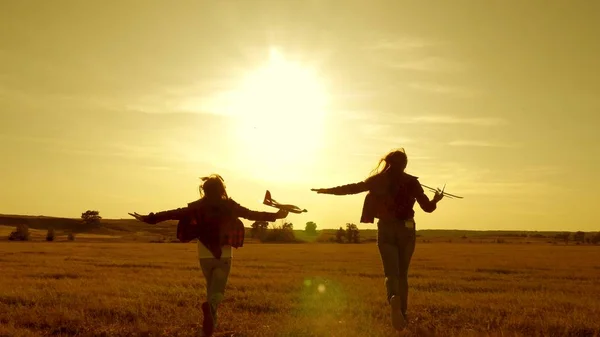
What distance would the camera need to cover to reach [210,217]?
796 cm

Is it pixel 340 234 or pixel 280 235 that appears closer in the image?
pixel 280 235

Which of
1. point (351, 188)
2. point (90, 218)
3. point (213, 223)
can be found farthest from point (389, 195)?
point (90, 218)

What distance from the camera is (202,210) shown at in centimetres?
802

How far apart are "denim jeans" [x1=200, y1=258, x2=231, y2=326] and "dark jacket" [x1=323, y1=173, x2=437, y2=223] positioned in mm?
1814

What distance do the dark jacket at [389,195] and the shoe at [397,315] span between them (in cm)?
112

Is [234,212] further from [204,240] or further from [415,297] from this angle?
[415,297]

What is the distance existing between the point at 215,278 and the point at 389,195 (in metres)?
2.59

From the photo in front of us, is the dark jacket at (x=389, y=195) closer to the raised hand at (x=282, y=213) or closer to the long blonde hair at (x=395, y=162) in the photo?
the long blonde hair at (x=395, y=162)

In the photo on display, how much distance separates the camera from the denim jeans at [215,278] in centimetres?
748

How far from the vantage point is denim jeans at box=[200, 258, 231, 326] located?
7475mm

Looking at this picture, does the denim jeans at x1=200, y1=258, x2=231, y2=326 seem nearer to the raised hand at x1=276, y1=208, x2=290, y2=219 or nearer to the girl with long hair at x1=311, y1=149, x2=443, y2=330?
the raised hand at x1=276, y1=208, x2=290, y2=219

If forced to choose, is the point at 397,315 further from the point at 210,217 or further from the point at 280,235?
the point at 280,235

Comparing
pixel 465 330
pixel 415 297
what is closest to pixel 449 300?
pixel 415 297

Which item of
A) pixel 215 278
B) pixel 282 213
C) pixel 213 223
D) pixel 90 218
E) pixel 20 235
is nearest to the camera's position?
pixel 215 278
